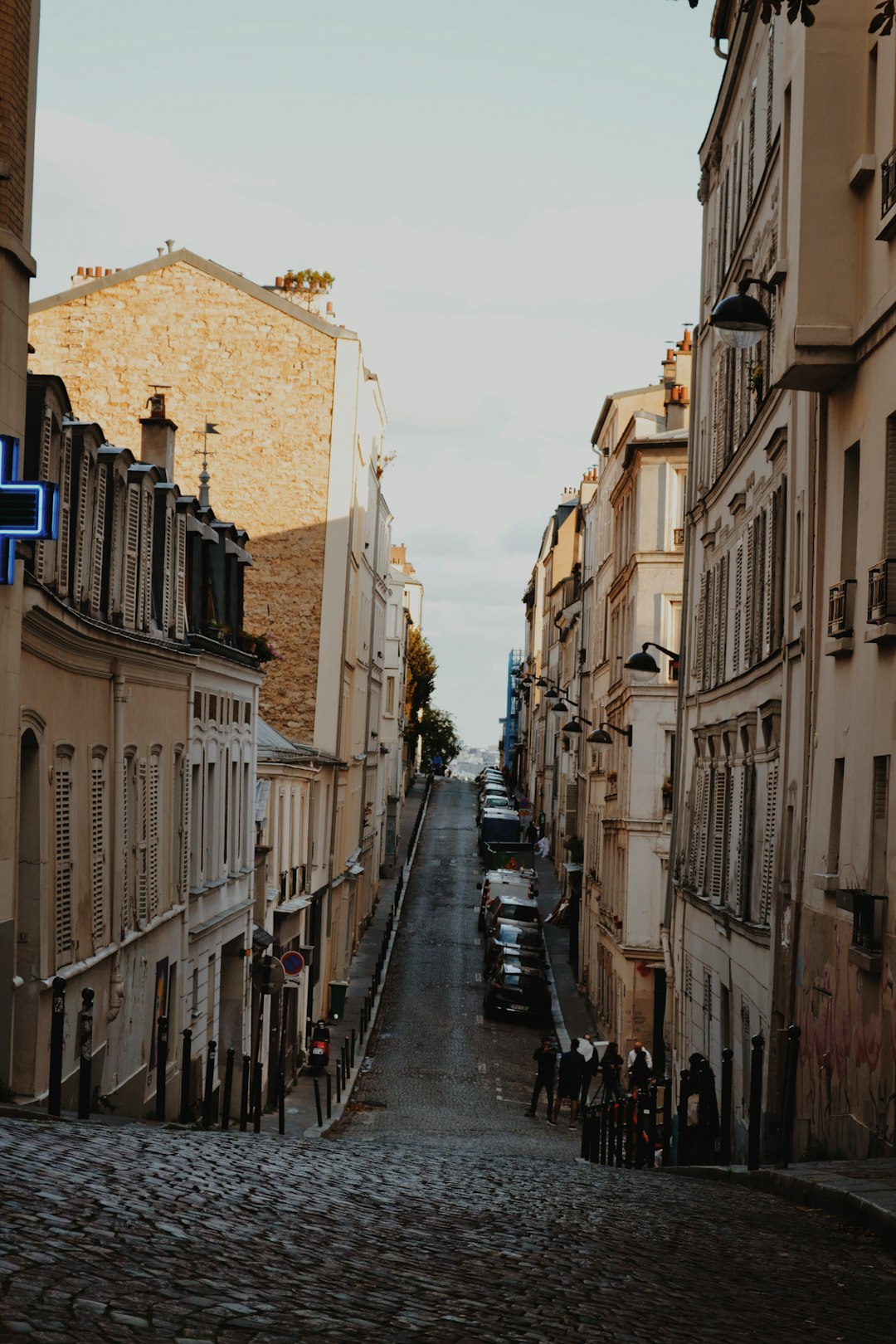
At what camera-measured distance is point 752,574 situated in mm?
23031

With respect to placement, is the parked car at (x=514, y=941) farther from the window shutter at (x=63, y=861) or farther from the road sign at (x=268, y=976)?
the window shutter at (x=63, y=861)

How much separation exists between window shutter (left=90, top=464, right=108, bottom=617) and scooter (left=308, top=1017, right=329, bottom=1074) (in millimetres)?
17009

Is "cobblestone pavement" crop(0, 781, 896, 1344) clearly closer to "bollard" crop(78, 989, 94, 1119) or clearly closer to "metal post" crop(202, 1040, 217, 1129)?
"bollard" crop(78, 989, 94, 1119)

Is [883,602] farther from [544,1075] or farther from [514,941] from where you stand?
[514,941]

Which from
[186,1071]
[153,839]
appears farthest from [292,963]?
[186,1071]

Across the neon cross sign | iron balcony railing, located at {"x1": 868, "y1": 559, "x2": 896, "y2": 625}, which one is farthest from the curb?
the neon cross sign

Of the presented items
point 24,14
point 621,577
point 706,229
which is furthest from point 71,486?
point 621,577

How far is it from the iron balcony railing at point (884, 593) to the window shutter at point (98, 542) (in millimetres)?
8223

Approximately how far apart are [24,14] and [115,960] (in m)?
9.58

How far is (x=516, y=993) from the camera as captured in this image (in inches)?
1622

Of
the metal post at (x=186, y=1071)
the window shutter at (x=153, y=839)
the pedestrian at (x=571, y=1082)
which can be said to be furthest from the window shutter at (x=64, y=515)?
the pedestrian at (x=571, y=1082)

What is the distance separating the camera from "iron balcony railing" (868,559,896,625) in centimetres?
1351

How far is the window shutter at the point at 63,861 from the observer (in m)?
16.5

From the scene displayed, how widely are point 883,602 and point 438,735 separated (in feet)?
467
